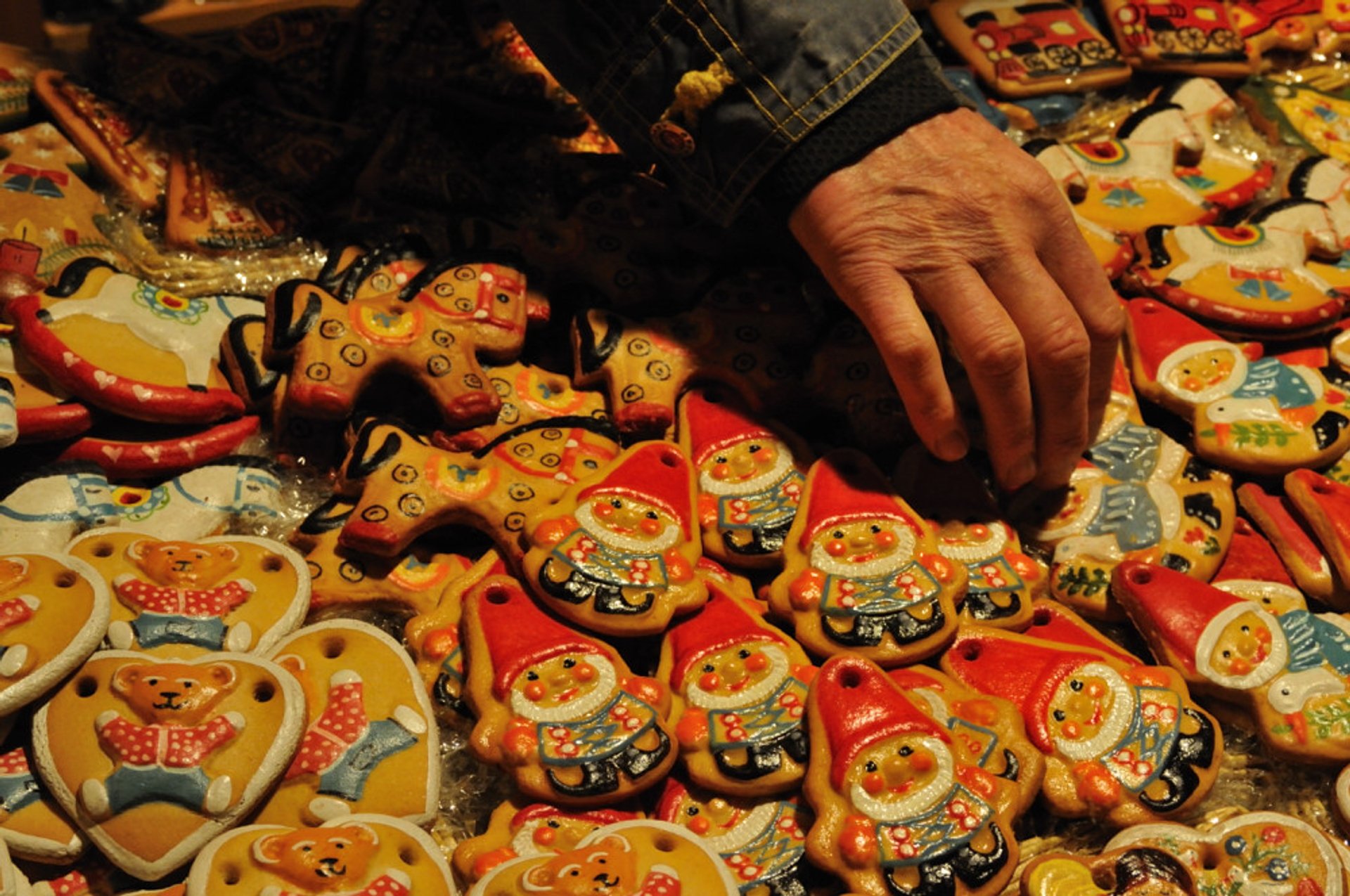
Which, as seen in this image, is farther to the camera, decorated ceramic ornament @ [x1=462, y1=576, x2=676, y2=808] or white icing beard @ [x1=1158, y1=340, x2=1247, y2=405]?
white icing beard @ [x1=1158, y1=340, x2=1247, y2=405]

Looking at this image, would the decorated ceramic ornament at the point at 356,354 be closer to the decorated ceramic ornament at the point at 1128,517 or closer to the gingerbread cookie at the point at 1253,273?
the decorated ceramic ornament at the point at 1128,517

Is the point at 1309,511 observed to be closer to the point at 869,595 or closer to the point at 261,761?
the point at 869,595

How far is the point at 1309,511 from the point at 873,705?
22.3 inches

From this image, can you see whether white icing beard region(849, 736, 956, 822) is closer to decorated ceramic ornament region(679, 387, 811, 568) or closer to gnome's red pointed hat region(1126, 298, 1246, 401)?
decorated ceramic ornament region(679, 387, 811, 568)

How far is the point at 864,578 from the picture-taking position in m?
1.14

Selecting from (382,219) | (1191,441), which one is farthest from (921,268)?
(382,219)

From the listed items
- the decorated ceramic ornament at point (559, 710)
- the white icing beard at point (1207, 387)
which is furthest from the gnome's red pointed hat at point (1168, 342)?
the decorated ceramic ornament at point (559, 710)

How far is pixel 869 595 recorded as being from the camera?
1122mm

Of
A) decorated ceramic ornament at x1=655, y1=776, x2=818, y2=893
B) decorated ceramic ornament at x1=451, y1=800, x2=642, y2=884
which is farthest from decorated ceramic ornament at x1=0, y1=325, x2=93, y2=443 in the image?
decorated ceramic ornament at x1=655, y1=776, x2=818, y2=893

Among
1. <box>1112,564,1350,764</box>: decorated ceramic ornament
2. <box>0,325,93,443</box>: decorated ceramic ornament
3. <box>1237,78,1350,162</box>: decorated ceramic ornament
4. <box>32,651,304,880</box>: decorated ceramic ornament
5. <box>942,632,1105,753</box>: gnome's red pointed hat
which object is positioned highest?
<box>0,325,93,443</box>: decorated ceramic ornament

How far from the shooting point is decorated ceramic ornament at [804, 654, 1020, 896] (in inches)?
37.2

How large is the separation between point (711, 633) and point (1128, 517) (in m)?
0.47

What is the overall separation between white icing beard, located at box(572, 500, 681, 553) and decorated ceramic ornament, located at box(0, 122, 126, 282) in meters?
0.65

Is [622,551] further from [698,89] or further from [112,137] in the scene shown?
[112,137]
